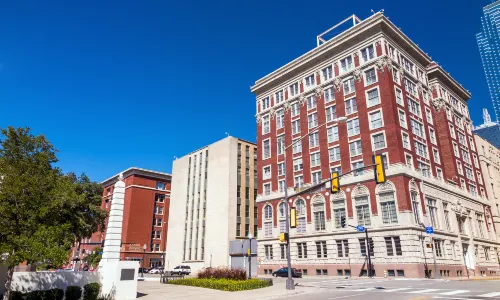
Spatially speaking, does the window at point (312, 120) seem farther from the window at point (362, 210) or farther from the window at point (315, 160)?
the window at point (362, 210)

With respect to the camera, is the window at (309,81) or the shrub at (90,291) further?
the window at (309,81)

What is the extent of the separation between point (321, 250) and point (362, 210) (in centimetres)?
864

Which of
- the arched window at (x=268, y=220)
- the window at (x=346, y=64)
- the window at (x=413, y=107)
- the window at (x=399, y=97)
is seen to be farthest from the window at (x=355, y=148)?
the arched window at (x=268, y=220)

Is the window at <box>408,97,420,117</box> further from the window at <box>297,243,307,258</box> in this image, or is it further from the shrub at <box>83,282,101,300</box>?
the shrub at <box>83,282,101,300</box>

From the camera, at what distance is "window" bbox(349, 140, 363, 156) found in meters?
49.2

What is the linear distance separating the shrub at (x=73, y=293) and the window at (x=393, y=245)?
117ft

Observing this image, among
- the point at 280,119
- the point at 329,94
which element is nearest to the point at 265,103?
the point at 280,119

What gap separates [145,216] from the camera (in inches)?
3514

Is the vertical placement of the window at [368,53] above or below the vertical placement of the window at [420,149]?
above

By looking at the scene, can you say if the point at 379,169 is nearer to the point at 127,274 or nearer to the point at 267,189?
the point at 127,274

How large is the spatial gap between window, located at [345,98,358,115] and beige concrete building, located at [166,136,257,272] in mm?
26471

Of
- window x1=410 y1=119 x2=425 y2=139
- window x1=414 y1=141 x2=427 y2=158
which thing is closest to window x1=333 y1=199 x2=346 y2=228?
window x1=414 y1=141 x2=427 y2=158

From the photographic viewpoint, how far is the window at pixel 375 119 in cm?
4772

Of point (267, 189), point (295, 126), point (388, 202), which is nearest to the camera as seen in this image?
point (388, 202)
